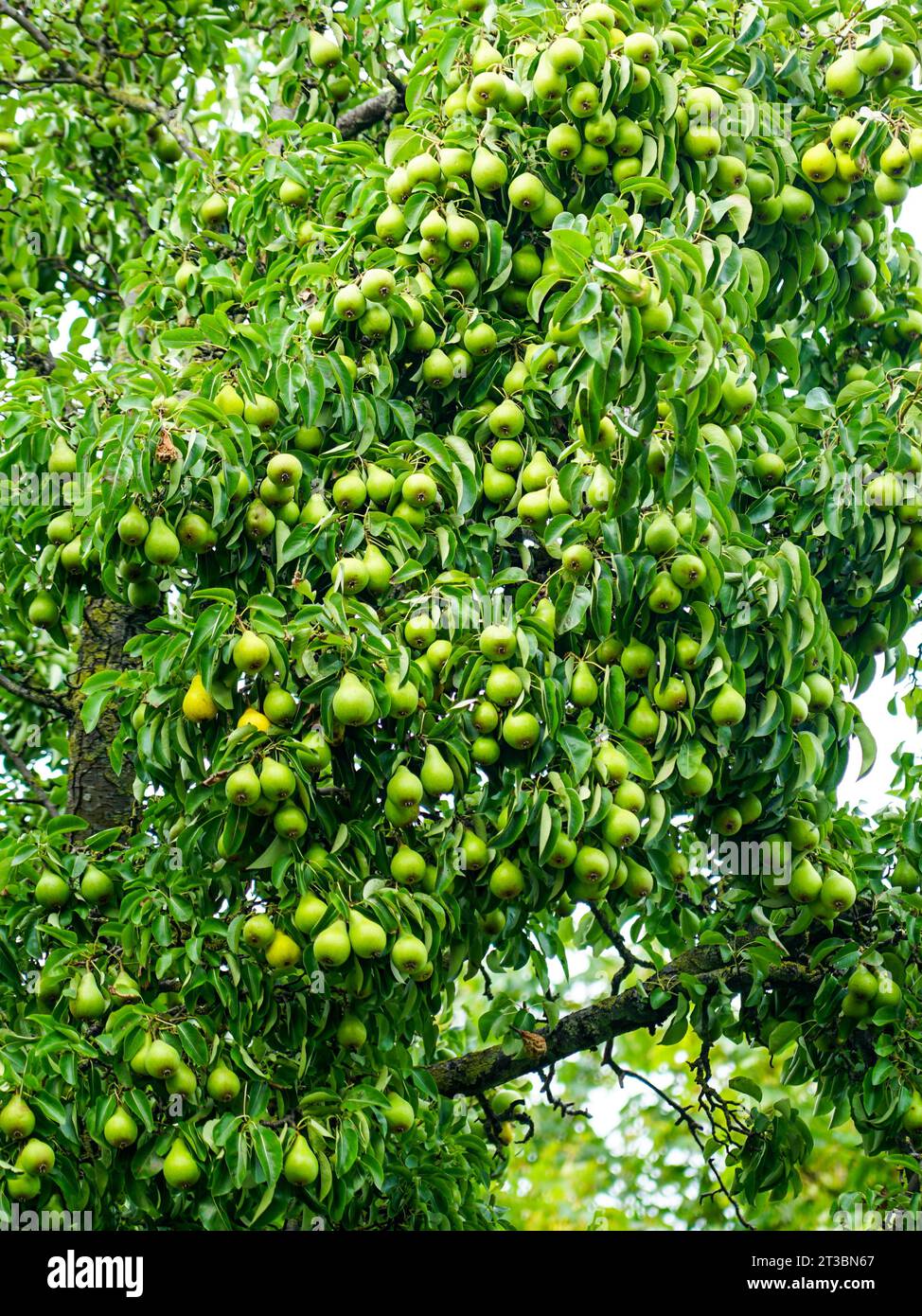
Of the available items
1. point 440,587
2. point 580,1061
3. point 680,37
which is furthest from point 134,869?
point 580,1061

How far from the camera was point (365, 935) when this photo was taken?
3.65m

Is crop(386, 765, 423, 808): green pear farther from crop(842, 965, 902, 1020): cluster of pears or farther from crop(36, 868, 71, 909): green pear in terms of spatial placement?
crop(842, 965, 902, 1020): cluster of pears

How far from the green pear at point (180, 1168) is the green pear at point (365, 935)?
0.72 m

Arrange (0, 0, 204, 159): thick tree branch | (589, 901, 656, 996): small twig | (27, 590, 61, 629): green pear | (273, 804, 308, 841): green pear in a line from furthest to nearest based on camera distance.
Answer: (0, 0, 204, 159): thick tree branch → (589, 901, 656, 996): small twig → (27, 590, 61, 629): green pear → (273, 804, 308, 841): green pear

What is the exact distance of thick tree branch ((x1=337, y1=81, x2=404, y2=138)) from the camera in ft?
19.9

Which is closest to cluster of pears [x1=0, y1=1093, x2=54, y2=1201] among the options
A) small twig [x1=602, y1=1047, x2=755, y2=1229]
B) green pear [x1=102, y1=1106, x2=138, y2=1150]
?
green pear [x1=102, y1=1106, x2=138, y2=1150]

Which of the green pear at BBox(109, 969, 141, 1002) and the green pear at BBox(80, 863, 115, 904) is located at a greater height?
the green pear at BBox(80, 863, 115, 904)

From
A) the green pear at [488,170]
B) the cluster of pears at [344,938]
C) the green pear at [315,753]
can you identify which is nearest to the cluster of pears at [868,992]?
the cluster of pears at [344,938]

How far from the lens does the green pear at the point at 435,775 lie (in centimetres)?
372

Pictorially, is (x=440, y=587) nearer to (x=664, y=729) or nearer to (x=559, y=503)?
(x=559, y=503)

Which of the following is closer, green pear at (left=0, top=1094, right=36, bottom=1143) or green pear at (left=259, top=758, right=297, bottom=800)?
green pear at (left=259, top=758, right=297, bottom=800)

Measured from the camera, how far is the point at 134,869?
436 cm

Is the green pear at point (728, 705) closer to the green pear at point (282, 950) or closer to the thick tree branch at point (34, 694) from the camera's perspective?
the green pear at point (282, 950)

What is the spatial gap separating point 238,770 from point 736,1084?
206cm
